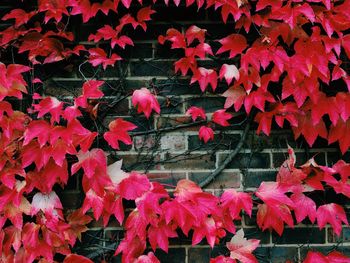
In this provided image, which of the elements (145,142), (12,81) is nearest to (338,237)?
(145,142)

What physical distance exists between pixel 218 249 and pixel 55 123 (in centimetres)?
88

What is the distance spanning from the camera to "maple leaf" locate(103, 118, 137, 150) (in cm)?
185

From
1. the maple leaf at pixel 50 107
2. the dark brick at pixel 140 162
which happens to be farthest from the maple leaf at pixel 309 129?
the maple leaf at pixel 50 107

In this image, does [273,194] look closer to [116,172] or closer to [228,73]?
[228,73]

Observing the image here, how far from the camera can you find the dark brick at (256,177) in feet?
6.53

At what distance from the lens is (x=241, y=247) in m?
1.93

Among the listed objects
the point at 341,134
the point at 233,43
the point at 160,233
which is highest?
the point at 233,43

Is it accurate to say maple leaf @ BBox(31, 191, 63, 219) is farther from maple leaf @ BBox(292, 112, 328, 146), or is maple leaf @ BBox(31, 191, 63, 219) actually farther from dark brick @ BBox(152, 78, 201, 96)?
maple leaf @ BBox(292, 112, 328, 146)

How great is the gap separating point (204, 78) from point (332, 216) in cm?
78

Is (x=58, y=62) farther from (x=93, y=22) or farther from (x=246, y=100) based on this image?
(x=246, y=100)

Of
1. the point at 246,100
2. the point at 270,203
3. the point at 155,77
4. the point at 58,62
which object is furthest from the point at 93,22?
the point at 270,203

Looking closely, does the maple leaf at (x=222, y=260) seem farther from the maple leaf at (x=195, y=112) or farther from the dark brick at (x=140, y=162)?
the maple leaf at (x=195, y=112)

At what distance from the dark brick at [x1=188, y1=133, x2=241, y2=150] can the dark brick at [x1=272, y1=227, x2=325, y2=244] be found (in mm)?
434

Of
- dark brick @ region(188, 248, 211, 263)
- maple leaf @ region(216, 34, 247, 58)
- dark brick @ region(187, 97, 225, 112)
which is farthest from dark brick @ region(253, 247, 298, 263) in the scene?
maple leaf @ region(216, 34, 247, 58)
